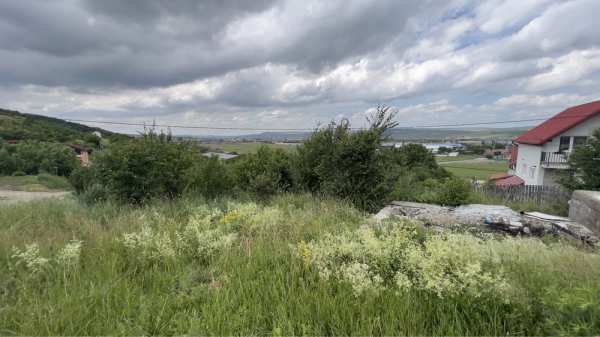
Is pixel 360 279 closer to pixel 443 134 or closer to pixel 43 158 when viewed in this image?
pixel 443 134

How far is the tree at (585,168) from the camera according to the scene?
22.7 ft

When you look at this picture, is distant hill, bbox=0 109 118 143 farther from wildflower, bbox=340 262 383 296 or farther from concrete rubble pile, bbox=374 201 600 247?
wildflower, bbox=340 262 383 296

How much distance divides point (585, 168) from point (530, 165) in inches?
805

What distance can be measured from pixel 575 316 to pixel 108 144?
8.02m

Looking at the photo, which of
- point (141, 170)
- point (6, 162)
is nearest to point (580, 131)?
point (141, 170)

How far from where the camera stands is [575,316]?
1231 millimetres

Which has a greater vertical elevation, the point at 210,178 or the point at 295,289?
the point at 210,178

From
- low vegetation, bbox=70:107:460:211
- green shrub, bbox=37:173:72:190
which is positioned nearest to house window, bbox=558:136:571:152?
low vegetation, bbox=70:107:460:211

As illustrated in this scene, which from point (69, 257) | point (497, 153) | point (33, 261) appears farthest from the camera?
point (497, 153)

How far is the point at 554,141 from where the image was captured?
20234 millimetres

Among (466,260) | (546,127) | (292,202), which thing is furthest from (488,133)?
(466,260)

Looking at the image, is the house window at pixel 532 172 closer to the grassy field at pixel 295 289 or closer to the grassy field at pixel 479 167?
the grassy field at pixel 479 167

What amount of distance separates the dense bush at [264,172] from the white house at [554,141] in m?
22.4

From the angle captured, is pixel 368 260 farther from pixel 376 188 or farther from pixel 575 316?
pixel 376 188
